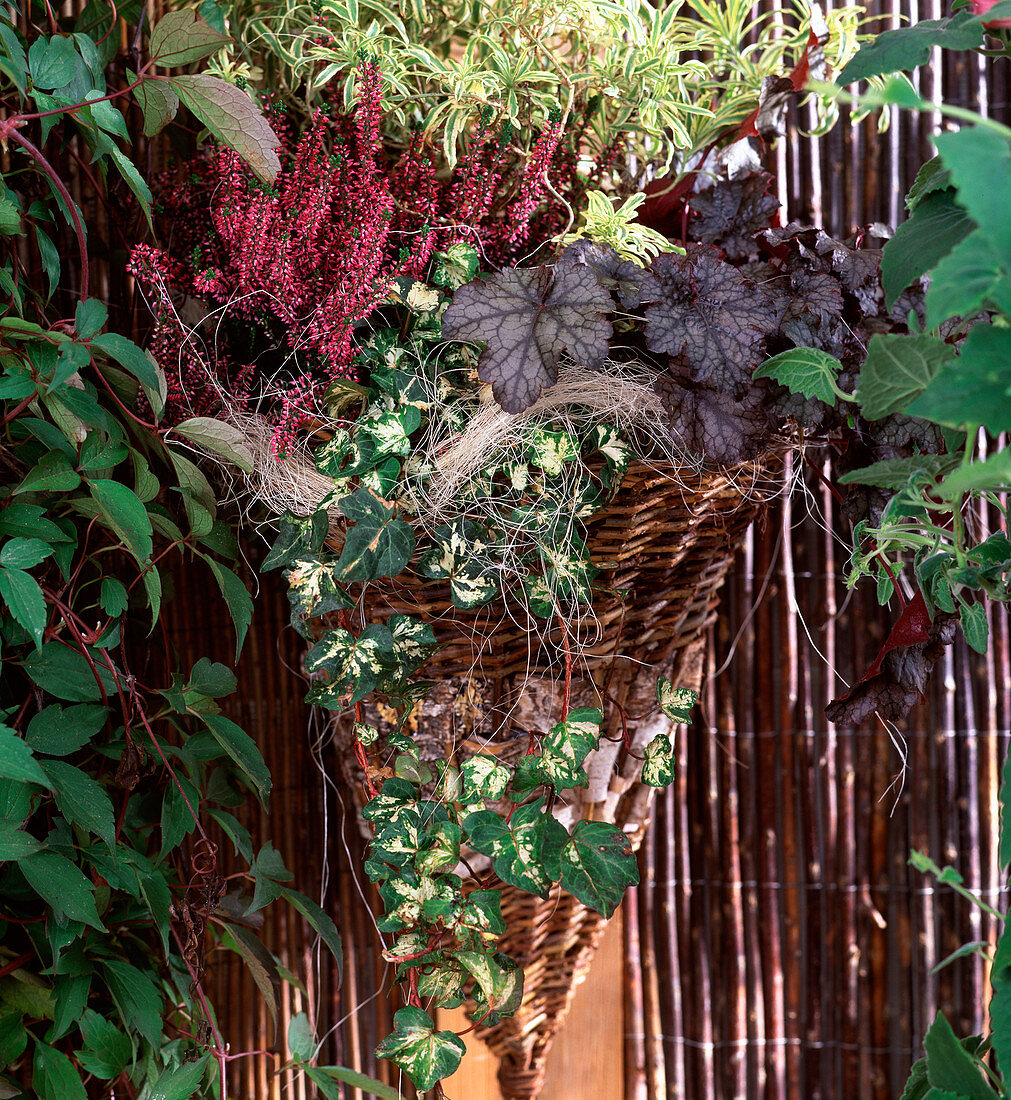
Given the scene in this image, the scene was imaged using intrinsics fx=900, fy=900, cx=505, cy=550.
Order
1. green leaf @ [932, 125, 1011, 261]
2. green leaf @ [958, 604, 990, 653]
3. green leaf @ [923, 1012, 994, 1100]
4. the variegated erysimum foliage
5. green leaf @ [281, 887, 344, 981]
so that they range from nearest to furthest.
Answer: green leaf @ [932, 125, 1011, 261] → green leaf @ [923, 1012, 994, 1100] → green leaf @ [958, 604, 990, 653] → the variegated erysimum foliage → green leaf @ [281, 887, 344, 981]

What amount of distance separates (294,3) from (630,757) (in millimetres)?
728

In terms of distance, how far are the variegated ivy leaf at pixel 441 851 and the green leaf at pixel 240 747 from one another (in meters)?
0.14

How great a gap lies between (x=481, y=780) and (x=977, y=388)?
1.48 ft

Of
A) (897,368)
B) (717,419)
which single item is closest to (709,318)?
(717,419)

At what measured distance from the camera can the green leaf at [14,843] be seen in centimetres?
57

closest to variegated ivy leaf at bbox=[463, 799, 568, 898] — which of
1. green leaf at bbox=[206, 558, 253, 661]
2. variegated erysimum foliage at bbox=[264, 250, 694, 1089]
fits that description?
variegated erysimum foliage at bbox=[264, 250, 694, 1089]

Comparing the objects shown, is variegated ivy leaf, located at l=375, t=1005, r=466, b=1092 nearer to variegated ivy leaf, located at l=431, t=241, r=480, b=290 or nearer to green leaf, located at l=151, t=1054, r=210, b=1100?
green leaf, located at l=151, t=1054, r=210, b=1100

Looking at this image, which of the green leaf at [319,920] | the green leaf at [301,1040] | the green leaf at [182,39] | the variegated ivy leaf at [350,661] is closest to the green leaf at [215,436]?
the variegated ivy leaf at [350,661]

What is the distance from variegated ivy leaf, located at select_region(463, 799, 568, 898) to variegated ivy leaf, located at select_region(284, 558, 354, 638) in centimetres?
19

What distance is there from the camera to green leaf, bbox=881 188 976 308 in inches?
19.4

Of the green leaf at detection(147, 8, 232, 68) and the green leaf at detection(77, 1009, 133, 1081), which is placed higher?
the green leaf at detection(147, 8, 232, 68)

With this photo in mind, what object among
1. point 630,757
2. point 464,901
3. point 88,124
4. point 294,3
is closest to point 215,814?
point 464,901

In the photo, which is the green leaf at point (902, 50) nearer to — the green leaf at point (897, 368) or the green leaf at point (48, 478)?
the green leaf at point (897, 368)

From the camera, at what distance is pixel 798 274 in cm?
67
